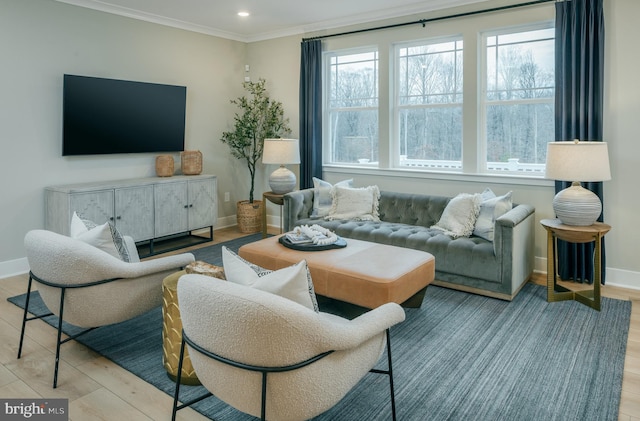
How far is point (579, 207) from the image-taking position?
3.51 meters

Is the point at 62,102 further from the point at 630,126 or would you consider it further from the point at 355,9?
the point at 630,126

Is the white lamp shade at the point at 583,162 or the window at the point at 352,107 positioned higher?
the window at the point at 352,107

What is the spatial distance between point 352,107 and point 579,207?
3.05 meters

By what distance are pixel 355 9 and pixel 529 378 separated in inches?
165

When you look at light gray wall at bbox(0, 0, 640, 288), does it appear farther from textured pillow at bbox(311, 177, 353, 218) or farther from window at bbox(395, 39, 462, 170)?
textured pillow at bbox(311, 177, 353, 218)

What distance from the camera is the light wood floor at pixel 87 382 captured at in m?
2.25

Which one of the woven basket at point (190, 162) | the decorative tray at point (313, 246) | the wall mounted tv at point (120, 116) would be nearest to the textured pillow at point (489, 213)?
the decorative tray at point (313, 246)

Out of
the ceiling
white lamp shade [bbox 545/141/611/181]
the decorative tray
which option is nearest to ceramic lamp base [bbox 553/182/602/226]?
white lamp shade [bbox 545/141/611/181]

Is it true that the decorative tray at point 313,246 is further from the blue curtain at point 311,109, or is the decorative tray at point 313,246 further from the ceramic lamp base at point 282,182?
the blue curtain at point 311,109

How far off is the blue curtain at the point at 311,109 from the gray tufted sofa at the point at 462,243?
4.28 feet

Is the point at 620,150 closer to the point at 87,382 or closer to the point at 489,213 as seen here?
the point at 489,213

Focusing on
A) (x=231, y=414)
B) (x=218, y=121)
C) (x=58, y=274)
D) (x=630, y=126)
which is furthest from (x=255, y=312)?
(x=218, y=121)

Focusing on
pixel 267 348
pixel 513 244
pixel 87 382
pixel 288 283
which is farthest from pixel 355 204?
pixel 267 348

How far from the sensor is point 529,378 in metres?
2.56
